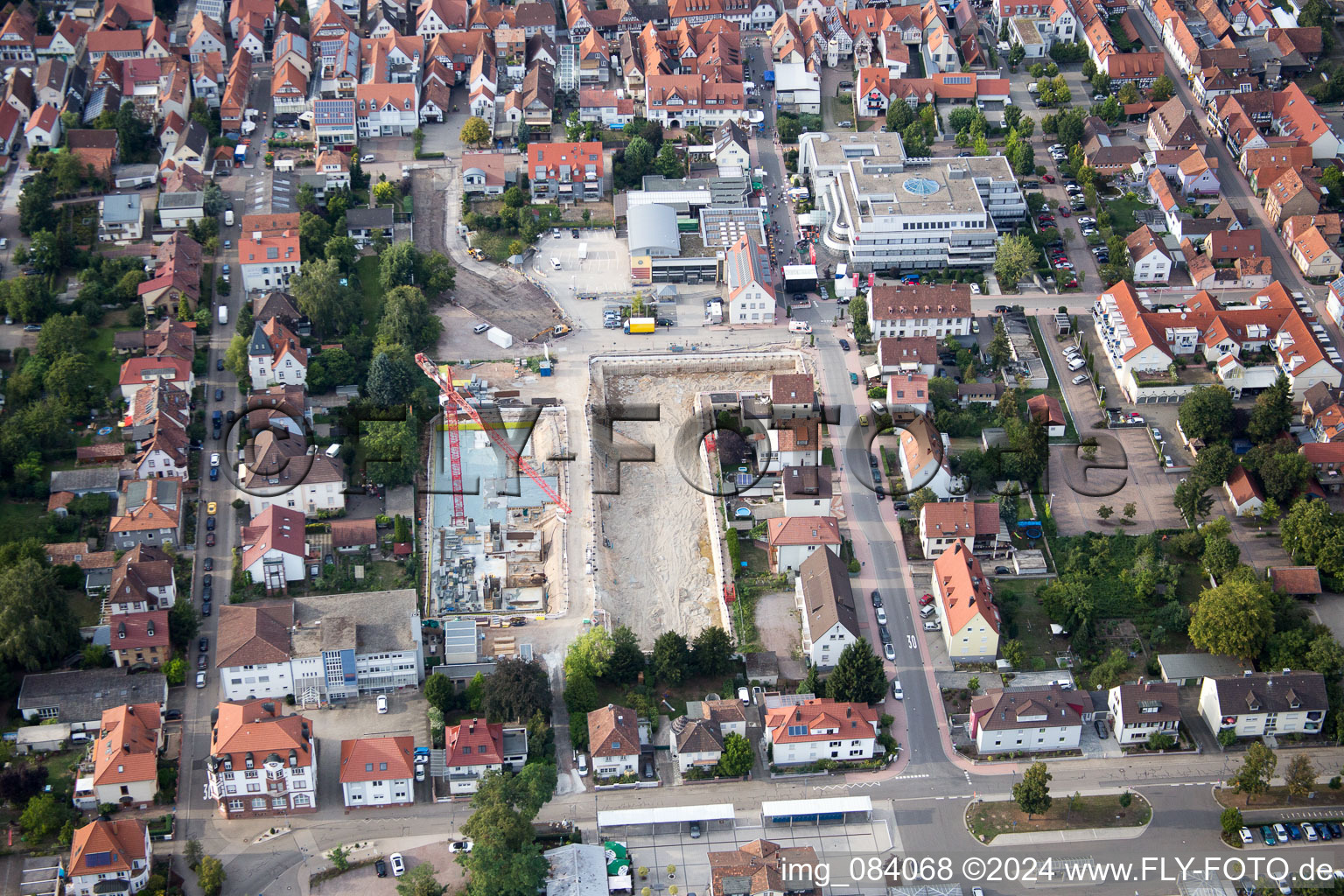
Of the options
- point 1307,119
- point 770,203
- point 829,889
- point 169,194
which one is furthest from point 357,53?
point 829,889

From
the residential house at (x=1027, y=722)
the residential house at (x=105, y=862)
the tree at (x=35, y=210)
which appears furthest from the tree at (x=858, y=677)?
the tree at (x=35, y=210)

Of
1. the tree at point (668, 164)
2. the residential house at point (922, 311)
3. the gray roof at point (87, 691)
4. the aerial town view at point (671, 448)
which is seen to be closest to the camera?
the aerial town view at point (671, 448)

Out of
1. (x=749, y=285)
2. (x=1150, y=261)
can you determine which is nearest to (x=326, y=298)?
(x=749, y=285)

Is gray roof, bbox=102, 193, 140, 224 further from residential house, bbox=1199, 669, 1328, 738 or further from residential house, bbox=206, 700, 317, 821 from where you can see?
residential house, bbox=1199, 669, 1328, 738

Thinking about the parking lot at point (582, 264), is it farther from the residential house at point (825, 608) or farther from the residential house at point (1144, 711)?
the residential house at point (1144, 711)

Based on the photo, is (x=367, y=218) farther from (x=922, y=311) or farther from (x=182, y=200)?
(x=922, y=311)

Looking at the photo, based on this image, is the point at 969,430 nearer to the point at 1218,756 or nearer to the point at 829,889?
the point at 1218,756
